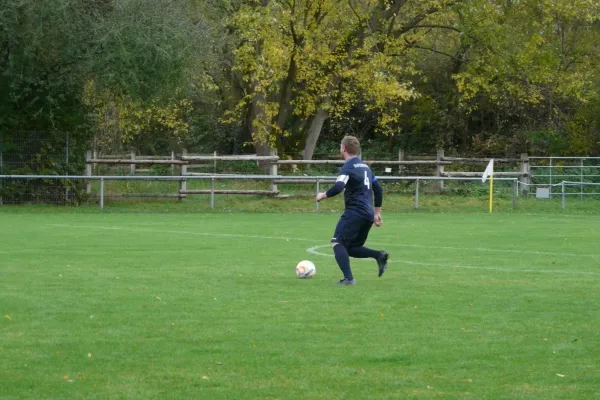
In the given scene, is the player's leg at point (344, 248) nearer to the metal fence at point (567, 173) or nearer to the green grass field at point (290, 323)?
the green grass field at point (290, 323)

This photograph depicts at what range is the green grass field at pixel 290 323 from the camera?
6.79 meters

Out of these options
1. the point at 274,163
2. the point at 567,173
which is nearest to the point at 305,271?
the point at 274,163

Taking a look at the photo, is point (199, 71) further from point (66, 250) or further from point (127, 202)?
point (66, 250)

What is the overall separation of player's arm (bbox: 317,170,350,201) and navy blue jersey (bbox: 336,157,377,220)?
67 millimetres

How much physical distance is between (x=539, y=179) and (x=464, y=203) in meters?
7.10

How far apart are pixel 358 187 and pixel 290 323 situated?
3397 millimetres

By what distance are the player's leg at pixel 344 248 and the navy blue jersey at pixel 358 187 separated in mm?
180

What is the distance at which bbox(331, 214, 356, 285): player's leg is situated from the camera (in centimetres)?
1209

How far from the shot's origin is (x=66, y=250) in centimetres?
1692

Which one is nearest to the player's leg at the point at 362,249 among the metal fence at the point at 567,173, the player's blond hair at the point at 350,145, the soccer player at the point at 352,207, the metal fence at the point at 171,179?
the soccer player at the point at 352,207

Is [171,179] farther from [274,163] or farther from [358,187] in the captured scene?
[358,187]

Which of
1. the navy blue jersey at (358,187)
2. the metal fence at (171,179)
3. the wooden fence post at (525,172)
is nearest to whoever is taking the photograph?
the navy blue jersey at (358,187)

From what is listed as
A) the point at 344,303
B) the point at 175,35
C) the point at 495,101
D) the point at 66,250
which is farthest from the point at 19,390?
the point at 495,101

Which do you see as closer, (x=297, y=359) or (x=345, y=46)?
(x=297, y=359)
